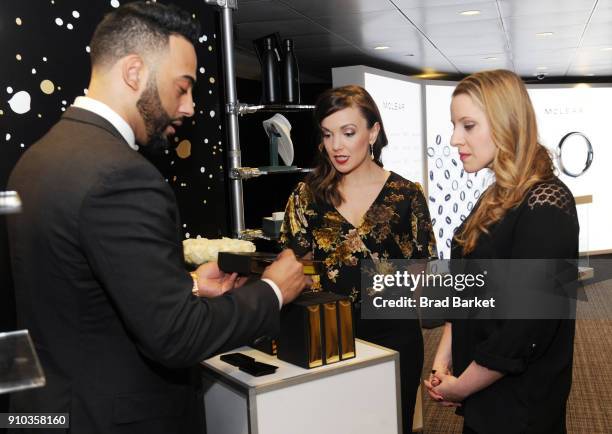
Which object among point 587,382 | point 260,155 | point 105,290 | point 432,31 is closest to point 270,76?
point 105,290

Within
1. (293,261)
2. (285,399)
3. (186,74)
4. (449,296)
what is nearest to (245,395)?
(285,399)

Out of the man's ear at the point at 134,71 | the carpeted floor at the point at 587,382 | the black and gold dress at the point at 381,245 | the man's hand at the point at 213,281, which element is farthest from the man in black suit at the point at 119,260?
the carpeted floor at the point at 587,382

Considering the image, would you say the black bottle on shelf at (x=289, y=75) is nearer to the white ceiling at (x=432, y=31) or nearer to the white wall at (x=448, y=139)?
the white ceiling at (x=432, y=31)

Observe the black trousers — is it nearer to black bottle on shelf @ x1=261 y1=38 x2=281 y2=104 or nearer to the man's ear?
black bottle on shelf @ x1=261 y1=38 x2=281 y2=104

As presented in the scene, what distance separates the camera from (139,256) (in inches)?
50.0

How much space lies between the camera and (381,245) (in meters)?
2.54

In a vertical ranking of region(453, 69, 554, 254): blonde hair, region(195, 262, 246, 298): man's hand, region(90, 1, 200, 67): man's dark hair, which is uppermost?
region(90, 1, 200, 67): man's dark hair

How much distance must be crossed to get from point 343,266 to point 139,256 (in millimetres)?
1370

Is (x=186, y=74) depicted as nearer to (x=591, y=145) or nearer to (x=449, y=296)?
(x=449, y=296)

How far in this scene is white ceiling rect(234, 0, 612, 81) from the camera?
509 cm

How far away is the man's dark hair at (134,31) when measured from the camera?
4.69ft

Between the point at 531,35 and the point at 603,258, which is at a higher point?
the point at 531,35

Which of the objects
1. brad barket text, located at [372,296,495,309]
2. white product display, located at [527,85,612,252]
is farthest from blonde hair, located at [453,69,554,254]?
white product display, located at [527,85,612,252]

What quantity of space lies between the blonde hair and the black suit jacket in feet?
2.22
